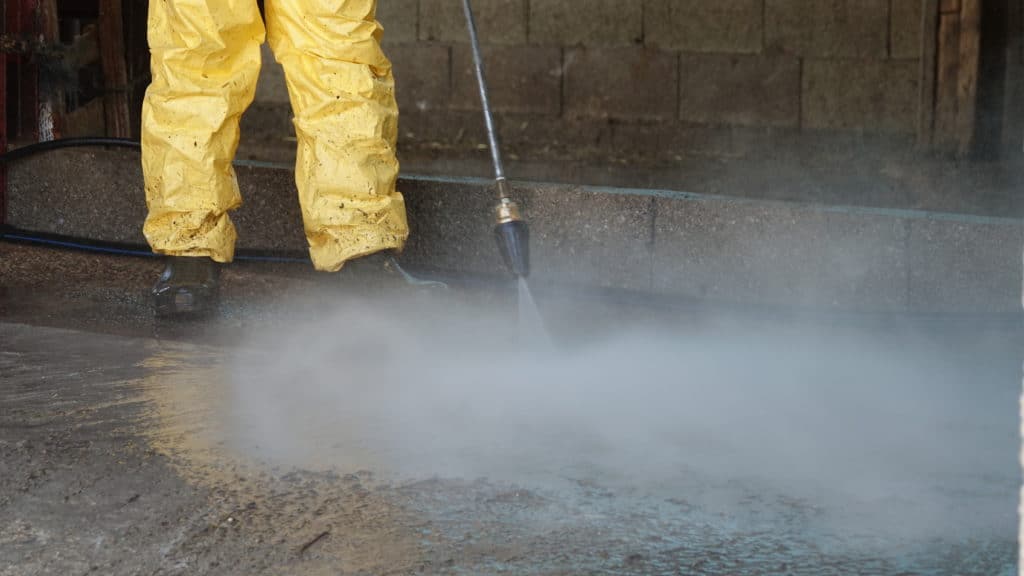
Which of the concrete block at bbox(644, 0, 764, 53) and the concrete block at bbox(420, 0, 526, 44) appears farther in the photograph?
the concrete block at bbox(420, 0, 526, 44)

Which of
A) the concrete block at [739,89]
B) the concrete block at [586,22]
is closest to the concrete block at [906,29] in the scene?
the concrete block at [739,89]

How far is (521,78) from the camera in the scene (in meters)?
5.95

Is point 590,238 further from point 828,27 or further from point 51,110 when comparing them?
point 828,27

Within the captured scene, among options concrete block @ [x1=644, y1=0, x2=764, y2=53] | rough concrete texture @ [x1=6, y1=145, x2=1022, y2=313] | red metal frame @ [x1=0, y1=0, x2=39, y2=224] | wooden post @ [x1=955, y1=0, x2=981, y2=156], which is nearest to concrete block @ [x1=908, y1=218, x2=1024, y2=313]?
rough concrete texture @ [x1=6, y1=145, x2=1022, y2=313]

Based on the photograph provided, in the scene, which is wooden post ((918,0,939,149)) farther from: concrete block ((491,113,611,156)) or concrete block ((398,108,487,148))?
concrete block ((398,108,487,148))

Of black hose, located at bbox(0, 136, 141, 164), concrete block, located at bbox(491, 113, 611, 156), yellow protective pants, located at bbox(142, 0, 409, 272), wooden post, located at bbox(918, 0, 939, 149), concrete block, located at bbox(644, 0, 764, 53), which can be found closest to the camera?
yellow protective pants, located at bbox(142, 0, 409, 272)

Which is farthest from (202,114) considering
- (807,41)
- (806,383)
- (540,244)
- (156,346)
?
(807,41)

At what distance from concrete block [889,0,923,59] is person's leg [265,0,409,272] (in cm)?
324

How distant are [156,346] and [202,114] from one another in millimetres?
527

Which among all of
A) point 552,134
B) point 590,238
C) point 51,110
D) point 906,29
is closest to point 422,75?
point 552,134

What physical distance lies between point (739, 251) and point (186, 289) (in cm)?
116

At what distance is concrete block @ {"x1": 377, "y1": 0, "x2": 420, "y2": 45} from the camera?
240 inches

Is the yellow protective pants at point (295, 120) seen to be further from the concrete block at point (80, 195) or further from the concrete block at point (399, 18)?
the concrete block at point (399, 18)

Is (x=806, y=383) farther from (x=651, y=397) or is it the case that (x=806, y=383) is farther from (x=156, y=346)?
(x=156, y=346)
